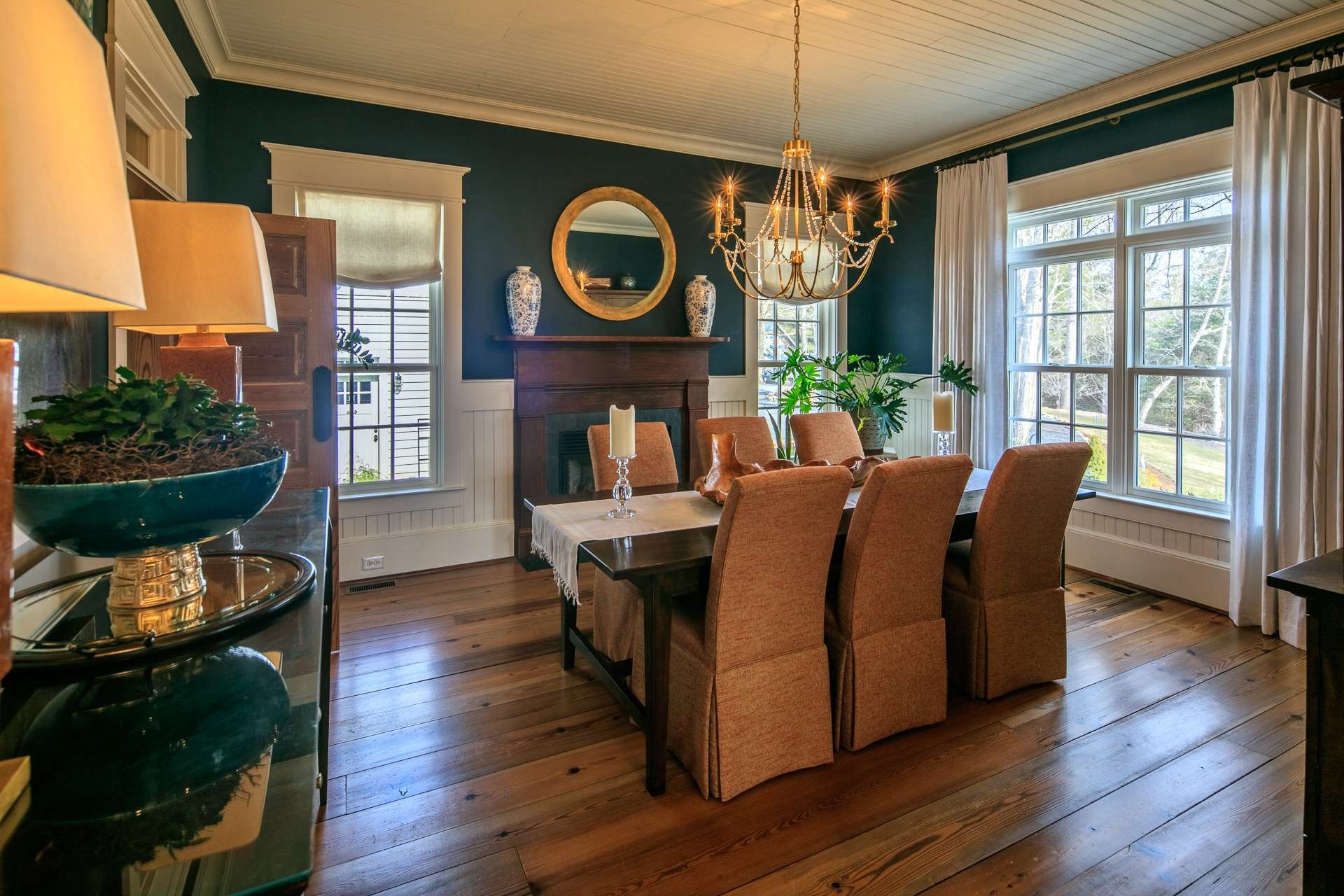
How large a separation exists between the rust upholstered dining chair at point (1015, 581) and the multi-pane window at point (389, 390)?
10.4 feet

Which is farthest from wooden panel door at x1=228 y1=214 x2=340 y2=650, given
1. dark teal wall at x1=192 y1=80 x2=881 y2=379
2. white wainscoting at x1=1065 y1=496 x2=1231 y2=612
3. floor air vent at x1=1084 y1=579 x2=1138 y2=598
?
white wainscoting at x1=1065 y1=496 x2=1231 y2=612

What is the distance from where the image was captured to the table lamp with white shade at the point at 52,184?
1.72 feet

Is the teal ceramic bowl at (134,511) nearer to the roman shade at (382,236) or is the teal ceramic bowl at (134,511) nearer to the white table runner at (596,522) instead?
the white table runner at (596,522)

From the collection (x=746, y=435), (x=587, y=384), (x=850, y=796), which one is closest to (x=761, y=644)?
(x=850, y=796)

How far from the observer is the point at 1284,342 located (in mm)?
3346

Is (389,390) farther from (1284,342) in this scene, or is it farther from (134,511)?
(1284,342)

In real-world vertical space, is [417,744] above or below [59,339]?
below

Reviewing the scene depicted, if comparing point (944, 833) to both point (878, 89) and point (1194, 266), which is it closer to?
point (1194, 266)

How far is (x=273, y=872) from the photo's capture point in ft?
1.79

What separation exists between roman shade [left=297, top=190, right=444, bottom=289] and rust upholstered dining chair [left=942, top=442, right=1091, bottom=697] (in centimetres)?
335

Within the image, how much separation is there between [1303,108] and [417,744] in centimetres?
457

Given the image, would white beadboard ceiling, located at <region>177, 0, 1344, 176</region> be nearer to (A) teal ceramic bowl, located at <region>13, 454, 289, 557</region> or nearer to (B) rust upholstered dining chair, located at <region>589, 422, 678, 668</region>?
(B) rust upholstered dining chair, located at <region>589, 422, 678, 668</region>

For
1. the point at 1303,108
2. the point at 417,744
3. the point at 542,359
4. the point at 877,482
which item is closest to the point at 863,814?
the point at 877,482

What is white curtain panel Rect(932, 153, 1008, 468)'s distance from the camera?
15.5 feet
